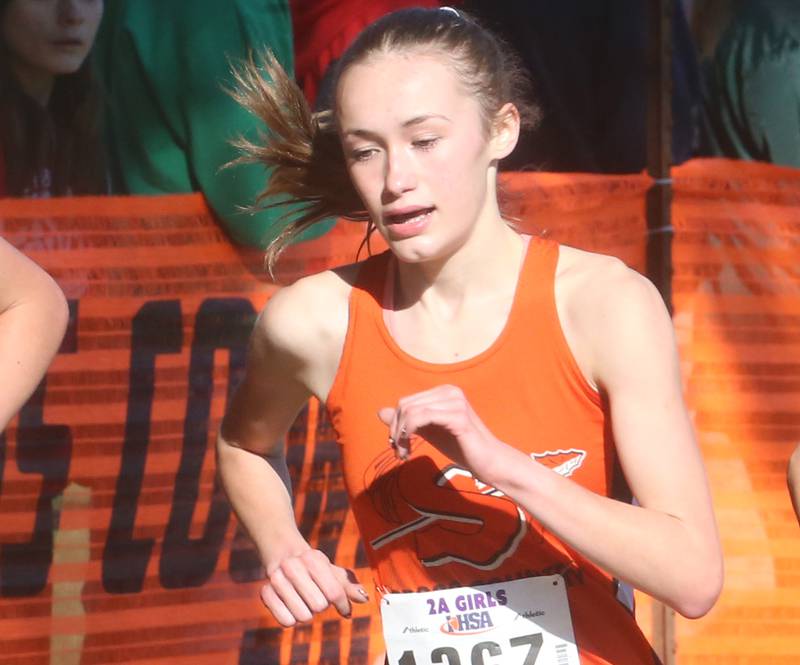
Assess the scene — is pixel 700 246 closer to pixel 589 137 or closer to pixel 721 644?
pixel 589 137

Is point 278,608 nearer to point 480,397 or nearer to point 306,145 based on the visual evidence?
point 480,397

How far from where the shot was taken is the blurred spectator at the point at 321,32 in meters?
3.92

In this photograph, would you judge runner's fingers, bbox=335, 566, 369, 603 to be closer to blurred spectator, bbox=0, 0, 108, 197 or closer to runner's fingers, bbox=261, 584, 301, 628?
runner's fingers, bbox=261, 584, 301, 628

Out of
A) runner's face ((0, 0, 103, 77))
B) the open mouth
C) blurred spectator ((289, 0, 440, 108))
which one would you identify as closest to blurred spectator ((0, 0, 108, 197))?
runner's face ((0, 0, 103, 77))

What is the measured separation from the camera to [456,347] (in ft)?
7.86

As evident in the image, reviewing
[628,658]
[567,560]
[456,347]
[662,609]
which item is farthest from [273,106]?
[662,609]

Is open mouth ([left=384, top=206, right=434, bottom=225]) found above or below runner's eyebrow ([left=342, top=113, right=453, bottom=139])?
below

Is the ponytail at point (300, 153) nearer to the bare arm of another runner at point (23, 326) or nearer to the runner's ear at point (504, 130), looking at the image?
the runner's ear at point (504, 130)

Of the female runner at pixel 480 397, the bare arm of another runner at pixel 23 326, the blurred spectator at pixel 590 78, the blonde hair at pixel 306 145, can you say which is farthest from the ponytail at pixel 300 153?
the blurred spectator at pixel 590 78

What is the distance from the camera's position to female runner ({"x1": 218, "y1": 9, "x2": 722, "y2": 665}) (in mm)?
2174

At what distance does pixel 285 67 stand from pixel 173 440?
1.08 metres

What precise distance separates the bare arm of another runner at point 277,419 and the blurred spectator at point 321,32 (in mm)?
1422

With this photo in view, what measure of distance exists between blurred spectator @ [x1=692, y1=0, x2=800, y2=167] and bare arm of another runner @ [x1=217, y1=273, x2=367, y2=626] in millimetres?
1948

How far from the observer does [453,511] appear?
2.34 metres
